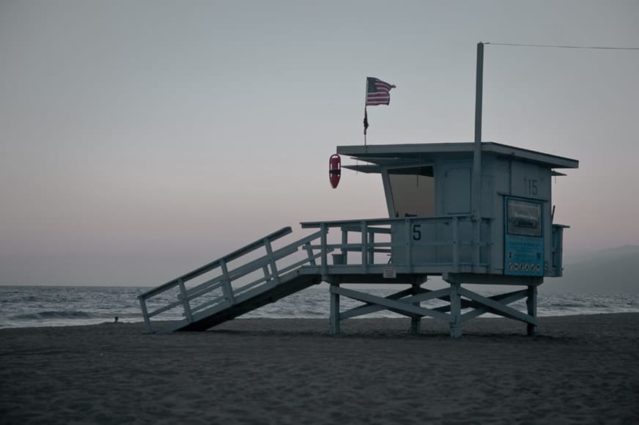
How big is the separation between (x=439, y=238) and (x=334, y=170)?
119 inches

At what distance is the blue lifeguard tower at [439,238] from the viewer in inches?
639

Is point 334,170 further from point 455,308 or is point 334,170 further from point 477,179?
point 455,308

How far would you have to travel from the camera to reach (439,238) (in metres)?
16.8

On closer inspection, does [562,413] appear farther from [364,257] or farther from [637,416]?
[364,257]

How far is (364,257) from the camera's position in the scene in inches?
658

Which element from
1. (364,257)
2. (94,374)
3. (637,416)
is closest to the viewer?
(637,416)

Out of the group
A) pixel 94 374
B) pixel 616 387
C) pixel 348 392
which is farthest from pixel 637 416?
pixel 94 374

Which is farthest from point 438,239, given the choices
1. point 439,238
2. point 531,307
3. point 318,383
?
point 318,383

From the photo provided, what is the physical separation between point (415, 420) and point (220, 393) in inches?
95.6

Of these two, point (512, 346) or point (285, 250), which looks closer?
point (512, 346)

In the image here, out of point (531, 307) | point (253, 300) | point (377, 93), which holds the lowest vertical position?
point (531, 307)

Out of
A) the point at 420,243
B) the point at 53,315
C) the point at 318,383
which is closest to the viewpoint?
the point at 318,383

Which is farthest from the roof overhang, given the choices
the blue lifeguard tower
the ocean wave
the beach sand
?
the ocean wave

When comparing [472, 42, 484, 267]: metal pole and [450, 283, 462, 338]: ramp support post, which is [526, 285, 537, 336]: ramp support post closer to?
[450, 283, 462, 338]: ramp support post
